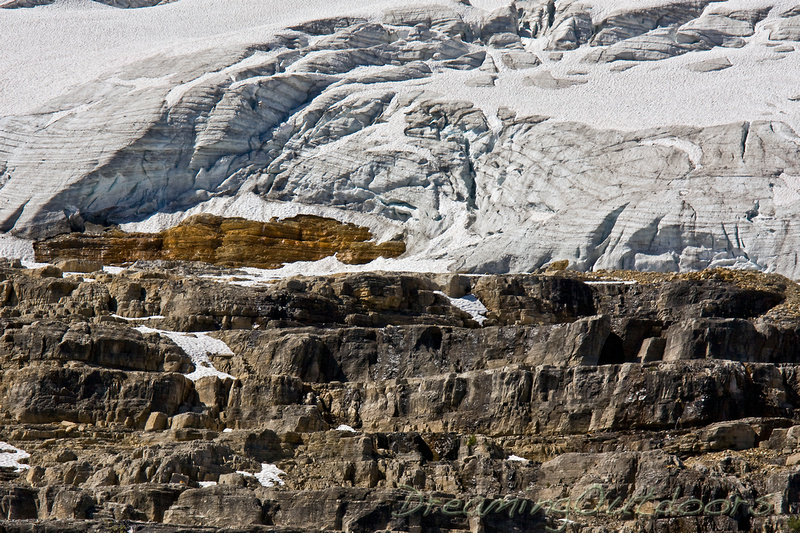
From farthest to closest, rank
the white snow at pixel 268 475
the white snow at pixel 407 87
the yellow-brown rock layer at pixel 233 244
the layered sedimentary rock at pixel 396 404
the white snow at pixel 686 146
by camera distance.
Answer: the white snow at pixel 407 87, the white snow at pixel 686 146, the yellow-brown rock layer at pixel 233 244, the white snow at pixel 268 475, the layered sedimentary rock at pixel 396 404

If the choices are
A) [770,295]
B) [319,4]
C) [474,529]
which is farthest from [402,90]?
[474,529]

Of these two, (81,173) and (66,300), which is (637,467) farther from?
(81,173)

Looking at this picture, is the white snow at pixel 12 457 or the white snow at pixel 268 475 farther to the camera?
the white snow at pixel 12 457

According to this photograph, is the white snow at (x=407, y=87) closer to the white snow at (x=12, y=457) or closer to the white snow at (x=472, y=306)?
the white snow at (x=472, y=306)

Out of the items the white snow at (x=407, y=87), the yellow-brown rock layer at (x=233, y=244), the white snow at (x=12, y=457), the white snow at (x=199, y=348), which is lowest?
the yellow-brown rock layer at (x=233, y=244)

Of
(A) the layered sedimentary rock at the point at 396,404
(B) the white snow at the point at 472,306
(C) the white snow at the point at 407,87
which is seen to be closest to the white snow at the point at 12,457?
(A) the layered sedimentary rock at the point at 396,404

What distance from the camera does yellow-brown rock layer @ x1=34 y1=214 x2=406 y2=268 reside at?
50.6 meters

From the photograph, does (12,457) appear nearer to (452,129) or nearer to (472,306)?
(472,306)

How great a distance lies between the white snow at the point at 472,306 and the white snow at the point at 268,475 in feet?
46.7

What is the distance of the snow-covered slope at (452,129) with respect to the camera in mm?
48125

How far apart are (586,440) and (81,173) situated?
111 ft

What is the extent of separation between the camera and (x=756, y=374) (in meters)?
29.8

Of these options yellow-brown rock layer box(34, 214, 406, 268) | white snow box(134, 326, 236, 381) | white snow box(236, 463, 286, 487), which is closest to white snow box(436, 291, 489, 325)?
white snow box(134, 326, 236, 381)

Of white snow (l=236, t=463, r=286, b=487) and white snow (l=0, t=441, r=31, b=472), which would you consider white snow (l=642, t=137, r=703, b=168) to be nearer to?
white snow (l=236, t=463, r=286, b=487)
